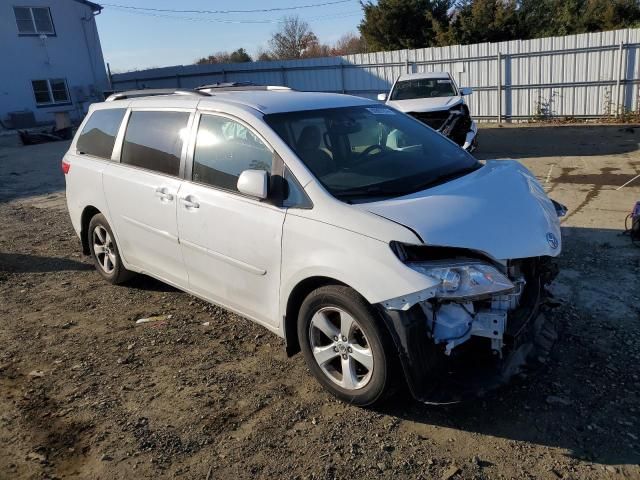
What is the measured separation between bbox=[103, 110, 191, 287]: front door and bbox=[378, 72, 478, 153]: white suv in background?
242 inches

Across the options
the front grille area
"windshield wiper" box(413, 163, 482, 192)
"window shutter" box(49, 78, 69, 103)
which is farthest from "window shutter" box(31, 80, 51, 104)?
"windshield wiper" box(413, 163, 482, 192)

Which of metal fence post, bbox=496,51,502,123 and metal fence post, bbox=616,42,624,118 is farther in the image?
metal fence post, bbox=496,51,502,123

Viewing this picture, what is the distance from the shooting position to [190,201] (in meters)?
3.96

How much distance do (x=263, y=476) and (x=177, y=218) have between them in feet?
6.78

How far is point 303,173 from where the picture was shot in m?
3.36

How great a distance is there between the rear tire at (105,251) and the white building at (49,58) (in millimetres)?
22437

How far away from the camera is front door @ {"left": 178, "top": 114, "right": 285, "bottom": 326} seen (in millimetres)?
3480

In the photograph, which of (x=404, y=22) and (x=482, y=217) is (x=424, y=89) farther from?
(x=404, y=22)

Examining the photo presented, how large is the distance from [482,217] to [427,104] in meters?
8.86

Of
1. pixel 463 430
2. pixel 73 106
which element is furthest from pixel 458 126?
pixel 73 106

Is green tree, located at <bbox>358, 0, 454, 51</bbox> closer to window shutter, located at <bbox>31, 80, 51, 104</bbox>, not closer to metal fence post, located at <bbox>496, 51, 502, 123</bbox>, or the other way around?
metal fence post, located at <bbox>496, 51, 502, 123</bbox>

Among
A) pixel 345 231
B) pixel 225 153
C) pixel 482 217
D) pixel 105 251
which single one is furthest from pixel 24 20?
pixel 482 217

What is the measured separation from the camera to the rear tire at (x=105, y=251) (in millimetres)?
5168

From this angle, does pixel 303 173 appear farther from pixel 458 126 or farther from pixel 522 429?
pixel 458 126
